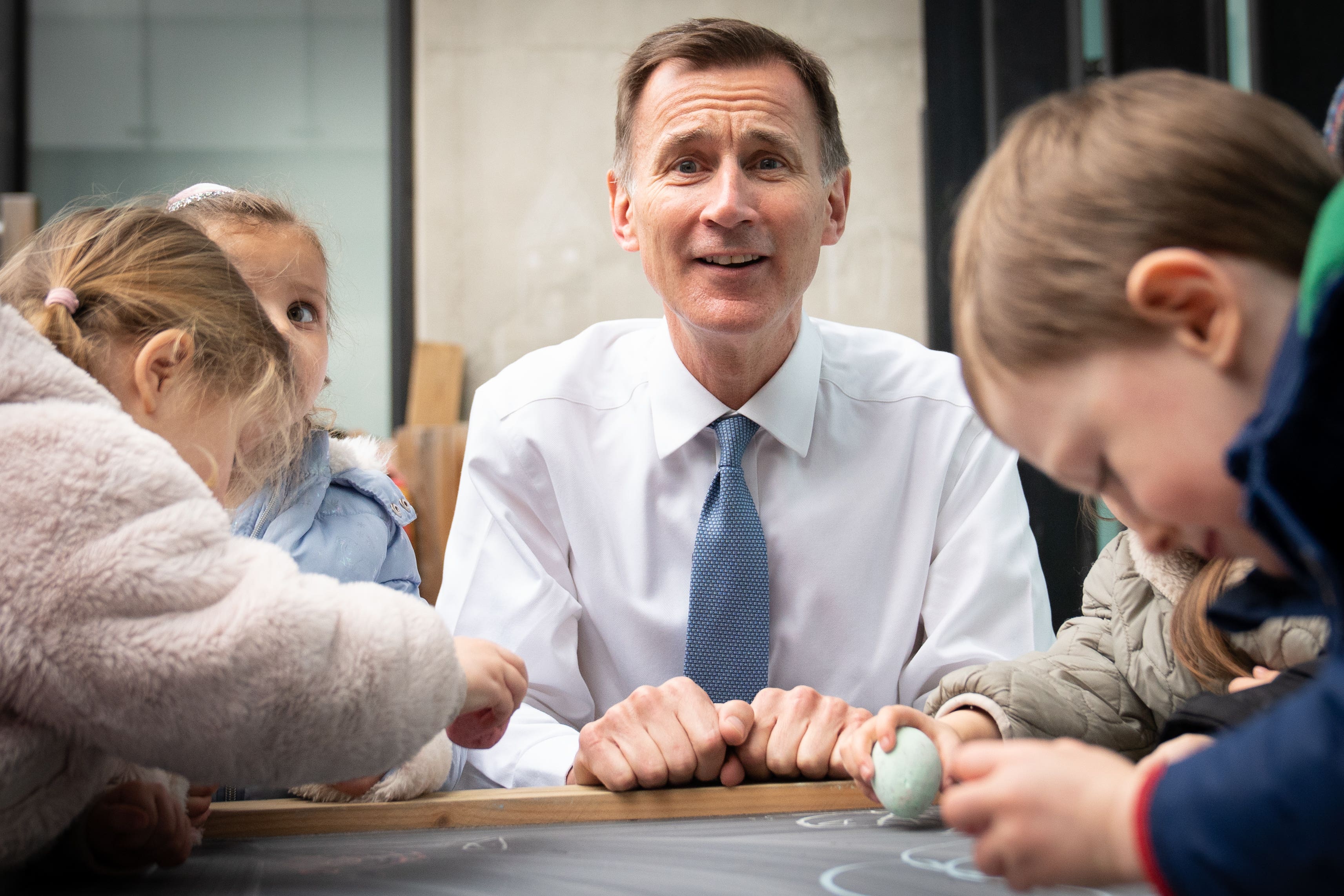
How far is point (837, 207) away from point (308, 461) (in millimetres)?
940

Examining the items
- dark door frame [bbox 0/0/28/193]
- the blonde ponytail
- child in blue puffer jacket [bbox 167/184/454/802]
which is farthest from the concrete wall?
the blonde ponytail

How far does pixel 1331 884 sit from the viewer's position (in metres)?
0.45

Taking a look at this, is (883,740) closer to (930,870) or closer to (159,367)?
(930,870)

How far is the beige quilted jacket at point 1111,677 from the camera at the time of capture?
107cm

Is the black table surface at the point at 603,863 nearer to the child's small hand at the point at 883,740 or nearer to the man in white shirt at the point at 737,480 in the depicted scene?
the child's small hand at the point at 883,740

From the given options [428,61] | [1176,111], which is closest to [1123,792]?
[1176,111]

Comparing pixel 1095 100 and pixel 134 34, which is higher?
pixel 134 34

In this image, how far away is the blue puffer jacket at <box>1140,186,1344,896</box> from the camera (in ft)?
1.47

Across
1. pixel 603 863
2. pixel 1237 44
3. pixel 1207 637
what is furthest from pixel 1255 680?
pixel 1237 44

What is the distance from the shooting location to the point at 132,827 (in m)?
0.80

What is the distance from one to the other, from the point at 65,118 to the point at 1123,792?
492 centimetres

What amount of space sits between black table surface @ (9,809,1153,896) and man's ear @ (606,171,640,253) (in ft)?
3.54

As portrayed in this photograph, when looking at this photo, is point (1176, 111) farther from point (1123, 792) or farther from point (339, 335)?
point (339, 335)

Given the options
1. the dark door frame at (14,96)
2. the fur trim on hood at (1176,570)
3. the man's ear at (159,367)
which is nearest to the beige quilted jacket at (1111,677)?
the fur trim on hood at (1176,570)
